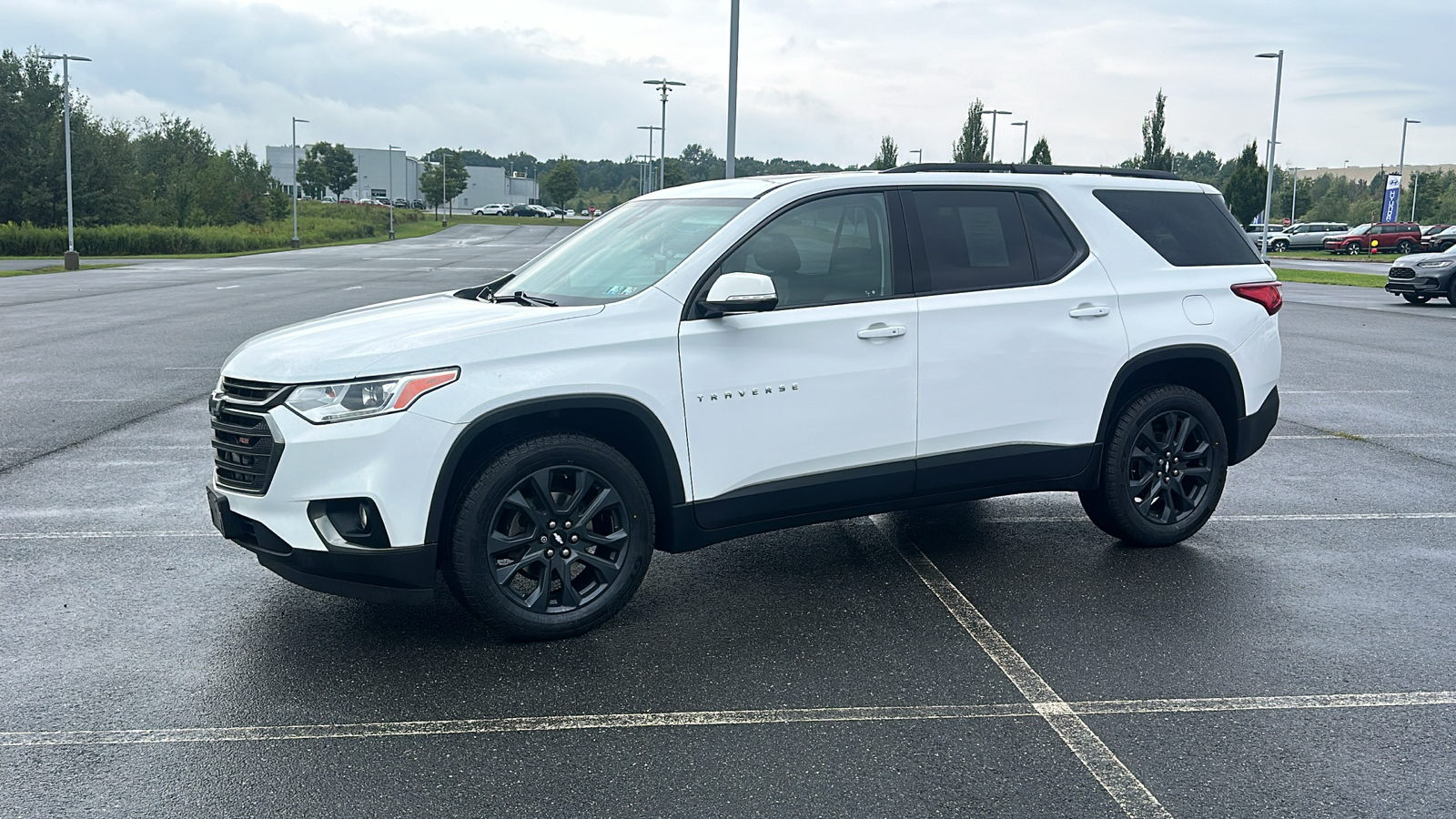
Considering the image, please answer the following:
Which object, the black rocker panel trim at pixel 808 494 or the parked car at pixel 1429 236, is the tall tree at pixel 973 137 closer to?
the parked car at pixel 1429 236

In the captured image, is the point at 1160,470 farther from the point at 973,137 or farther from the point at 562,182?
the point at 562,182

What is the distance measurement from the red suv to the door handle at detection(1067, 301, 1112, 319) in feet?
194

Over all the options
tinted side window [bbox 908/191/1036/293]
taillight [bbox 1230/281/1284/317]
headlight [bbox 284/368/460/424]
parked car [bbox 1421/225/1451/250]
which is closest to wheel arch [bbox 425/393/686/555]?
headlight [bbox 284/368/460/424]

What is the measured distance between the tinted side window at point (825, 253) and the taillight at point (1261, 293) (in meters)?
2.17

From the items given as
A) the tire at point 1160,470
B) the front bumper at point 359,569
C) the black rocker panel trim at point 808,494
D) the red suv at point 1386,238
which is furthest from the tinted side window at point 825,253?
the red suv at point 1386,238

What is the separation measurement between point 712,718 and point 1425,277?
1074 inches

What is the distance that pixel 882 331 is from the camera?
5.23 m

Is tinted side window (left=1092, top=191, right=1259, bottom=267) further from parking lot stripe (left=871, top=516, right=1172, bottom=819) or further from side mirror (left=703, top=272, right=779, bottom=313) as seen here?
side mirror (left=703, top=272, right=779, bottom=313)

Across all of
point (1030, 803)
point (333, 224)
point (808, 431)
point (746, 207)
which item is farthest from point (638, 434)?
point (333, 224)

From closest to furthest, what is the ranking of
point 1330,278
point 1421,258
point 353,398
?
point 353,398
point 1421,258
point 1330,278

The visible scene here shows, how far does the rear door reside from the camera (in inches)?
215

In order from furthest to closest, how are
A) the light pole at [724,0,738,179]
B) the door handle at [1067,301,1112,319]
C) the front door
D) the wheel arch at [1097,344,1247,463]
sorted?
1. the light pole at [724,0,738,179]
2. the wheel arch at [1097,344,1247,463]
3. the door handle at [1067,301,1112,319]
4. the front door

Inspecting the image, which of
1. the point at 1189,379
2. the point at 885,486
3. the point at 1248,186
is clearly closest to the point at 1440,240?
the point at 1248,186

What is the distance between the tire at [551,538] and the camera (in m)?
4.59
